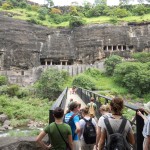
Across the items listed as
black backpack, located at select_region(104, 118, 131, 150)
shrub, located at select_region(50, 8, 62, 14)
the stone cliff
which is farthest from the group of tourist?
shrub, located at select_region(50, 8, 62, 14)

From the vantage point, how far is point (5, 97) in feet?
115

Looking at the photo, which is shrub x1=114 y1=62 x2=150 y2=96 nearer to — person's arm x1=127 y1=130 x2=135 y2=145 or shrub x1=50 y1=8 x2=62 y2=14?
person's arm x1=127 y1=130 x2=135 y2=145

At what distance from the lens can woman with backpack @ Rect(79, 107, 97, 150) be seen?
605 cm

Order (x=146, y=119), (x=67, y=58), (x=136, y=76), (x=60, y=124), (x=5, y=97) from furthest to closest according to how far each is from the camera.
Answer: (x=67, y=58) → (x=136, y=76) → (x=5, y=97) → (x=60, y=124) → (x=146, y=119)

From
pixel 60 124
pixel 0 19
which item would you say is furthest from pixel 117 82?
pixel 60 124

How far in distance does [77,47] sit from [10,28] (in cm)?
1416

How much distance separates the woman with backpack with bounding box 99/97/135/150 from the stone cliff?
44.2m

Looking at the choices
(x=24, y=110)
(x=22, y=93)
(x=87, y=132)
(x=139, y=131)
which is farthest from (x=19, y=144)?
(x=22, y=93)

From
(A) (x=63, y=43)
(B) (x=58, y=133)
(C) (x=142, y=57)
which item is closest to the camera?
(B) (x=58, y=133)

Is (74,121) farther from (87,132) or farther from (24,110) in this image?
(24,110)

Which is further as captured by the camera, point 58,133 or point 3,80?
point 3,80

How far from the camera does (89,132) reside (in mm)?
6043

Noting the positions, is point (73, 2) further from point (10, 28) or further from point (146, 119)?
point (146, 119)

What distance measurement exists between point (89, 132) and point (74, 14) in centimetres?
6854
